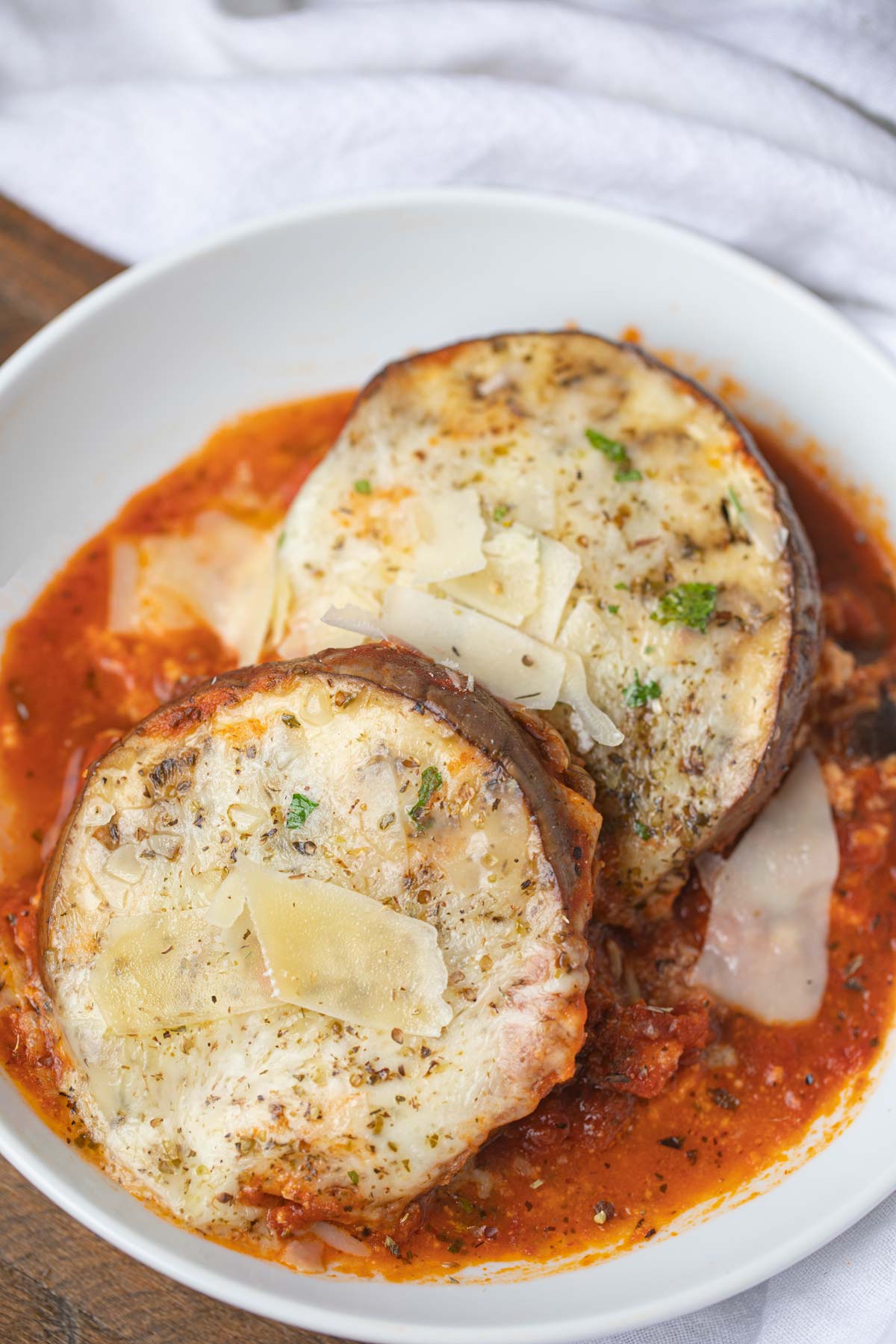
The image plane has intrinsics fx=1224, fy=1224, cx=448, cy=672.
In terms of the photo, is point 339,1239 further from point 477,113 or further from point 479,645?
point 477,113

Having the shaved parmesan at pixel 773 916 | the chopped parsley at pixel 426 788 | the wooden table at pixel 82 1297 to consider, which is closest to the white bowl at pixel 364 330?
the shaved parmesan at pixel 773 916

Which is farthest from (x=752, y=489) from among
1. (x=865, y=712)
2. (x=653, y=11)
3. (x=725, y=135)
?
(x=653, y=11)

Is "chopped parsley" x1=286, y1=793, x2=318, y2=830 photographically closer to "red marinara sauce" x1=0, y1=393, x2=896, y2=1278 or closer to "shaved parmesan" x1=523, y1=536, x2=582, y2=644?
"shaved parmesan" x1=523, y1=536, x2=582, y2=644

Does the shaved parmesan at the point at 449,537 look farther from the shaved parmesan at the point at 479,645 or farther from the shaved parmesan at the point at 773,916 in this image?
the shaved parmesan at the point at 773,916

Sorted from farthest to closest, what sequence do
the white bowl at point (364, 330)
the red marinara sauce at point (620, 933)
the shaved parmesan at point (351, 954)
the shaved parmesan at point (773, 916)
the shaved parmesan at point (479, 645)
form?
the white bowl at point (364, 330) < the shaved parmesan at point (773, 916) < the red marinara sauce at point (620, 933) < the shaved parmesan at point (479, 645) < the shaved parmesan at point (351, 954)

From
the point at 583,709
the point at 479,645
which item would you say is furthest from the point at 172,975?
the point at 583,709

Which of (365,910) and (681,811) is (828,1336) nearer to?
(681,811)
